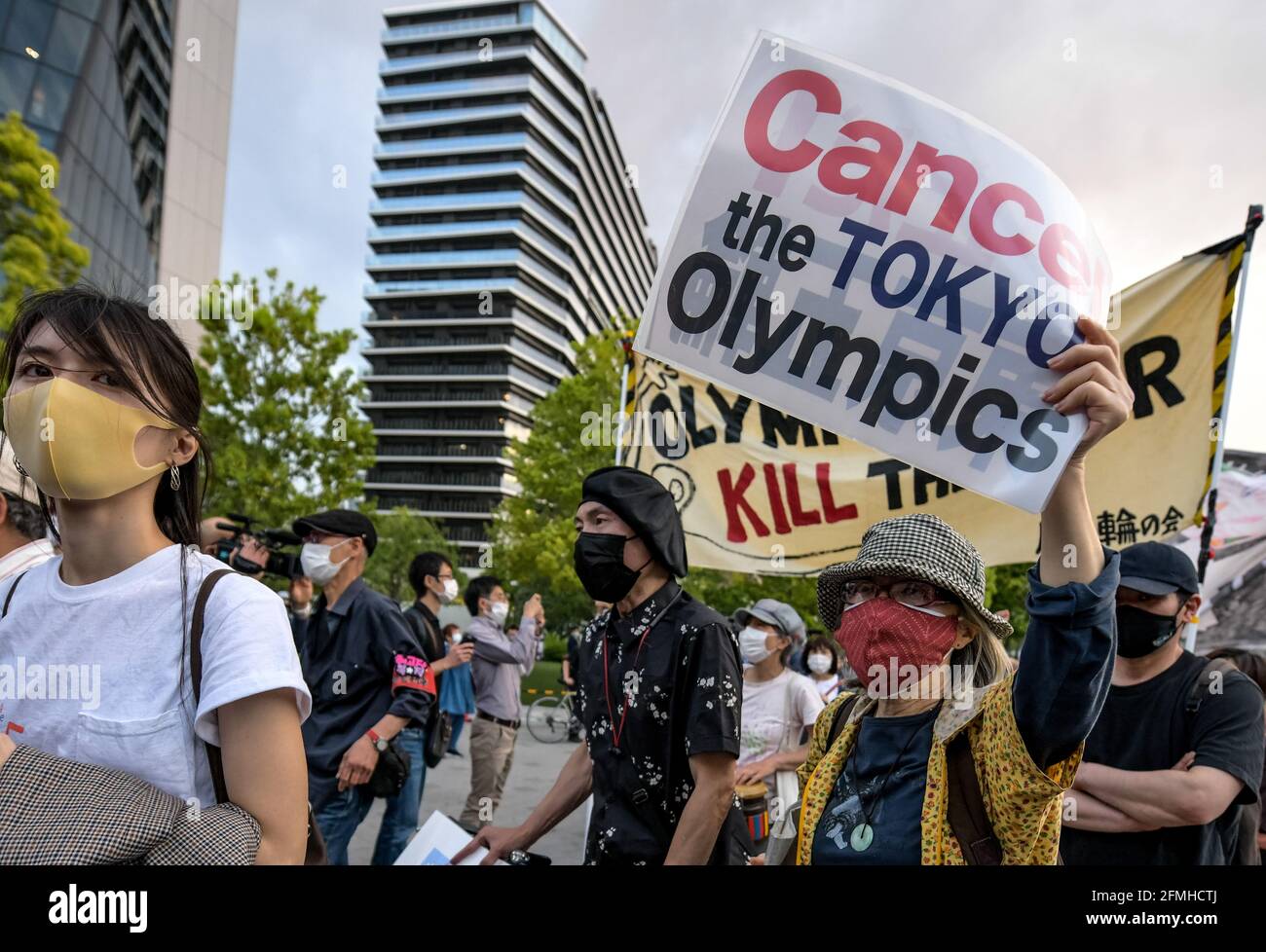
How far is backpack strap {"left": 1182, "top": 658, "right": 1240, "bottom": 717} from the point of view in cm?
255

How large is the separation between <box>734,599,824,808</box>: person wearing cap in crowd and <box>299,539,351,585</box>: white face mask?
2283 mm

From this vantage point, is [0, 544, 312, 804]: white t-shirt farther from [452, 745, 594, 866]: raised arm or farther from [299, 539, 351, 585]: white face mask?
[299, 539, 351, 585]: white face mask

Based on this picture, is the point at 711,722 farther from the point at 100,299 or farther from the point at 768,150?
the point at 100,299

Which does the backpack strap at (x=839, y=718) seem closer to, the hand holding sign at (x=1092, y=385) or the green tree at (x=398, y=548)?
the hand holding sign at (x=1092, y=385)

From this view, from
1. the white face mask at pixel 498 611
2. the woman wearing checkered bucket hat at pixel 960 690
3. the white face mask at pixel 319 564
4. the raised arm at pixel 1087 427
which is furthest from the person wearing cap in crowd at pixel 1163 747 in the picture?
the white face mask at pixel 498 611

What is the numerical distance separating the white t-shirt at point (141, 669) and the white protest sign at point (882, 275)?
103 cm

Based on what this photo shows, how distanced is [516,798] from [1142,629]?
7485mm

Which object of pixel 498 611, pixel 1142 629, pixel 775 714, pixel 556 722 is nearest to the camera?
pixel 1142 629

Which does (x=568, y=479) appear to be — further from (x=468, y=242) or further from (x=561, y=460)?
(x=468, y=242)

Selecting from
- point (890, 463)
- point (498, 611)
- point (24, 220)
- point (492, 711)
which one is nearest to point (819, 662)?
point (498, 611)

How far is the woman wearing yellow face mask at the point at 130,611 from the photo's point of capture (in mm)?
1369

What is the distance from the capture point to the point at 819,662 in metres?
8.61

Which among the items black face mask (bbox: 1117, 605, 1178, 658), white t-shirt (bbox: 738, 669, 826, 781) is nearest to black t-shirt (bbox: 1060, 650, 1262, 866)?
black face mask (bbox: 1117, 605, 1178, 658)

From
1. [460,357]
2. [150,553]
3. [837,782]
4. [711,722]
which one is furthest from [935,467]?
[460,357]
